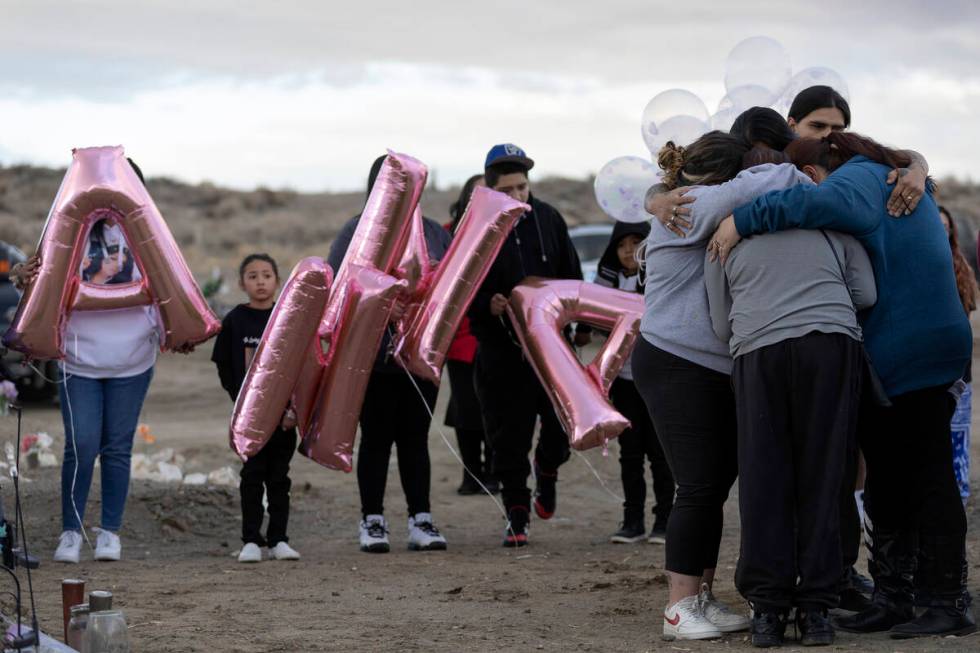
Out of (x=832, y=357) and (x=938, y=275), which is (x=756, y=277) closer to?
(x=832, y=357)

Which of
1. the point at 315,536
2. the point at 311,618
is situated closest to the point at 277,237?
the point at 315,536

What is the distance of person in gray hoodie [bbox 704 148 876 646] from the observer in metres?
4.74

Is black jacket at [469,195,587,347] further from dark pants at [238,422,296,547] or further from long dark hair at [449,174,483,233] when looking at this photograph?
dark pants at [238,422,296,547]

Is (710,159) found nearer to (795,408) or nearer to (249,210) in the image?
(795,408)

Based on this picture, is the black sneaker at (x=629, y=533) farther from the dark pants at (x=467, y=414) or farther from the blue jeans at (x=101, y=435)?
the blue jeans at (x=101, y=435)

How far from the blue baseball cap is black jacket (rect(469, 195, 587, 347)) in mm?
218

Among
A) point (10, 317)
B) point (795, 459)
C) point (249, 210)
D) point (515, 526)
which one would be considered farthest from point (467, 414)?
point (249, 210)

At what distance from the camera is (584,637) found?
5215 millimetres

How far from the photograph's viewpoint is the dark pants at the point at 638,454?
795 centimetres

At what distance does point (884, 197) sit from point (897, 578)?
1.43 meters

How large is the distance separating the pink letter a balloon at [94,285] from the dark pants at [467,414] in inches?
109

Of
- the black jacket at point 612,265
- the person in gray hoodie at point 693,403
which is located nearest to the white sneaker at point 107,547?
the black jacket at point 612,265

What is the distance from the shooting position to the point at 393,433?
25.5 ft

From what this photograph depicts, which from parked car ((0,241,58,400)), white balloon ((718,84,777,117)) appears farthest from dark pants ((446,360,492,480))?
parked car ((0,241,58,400))
